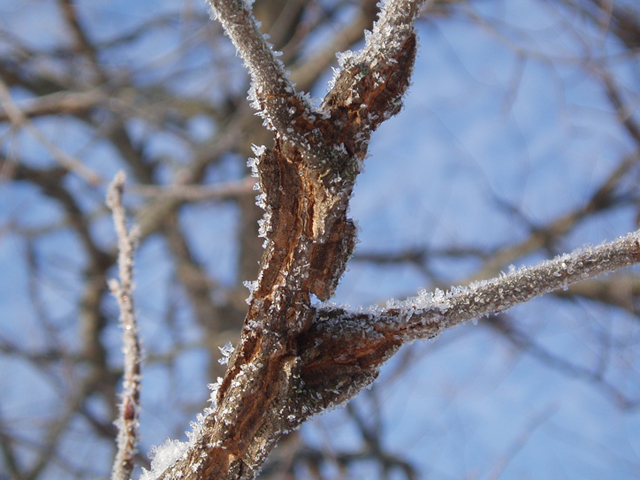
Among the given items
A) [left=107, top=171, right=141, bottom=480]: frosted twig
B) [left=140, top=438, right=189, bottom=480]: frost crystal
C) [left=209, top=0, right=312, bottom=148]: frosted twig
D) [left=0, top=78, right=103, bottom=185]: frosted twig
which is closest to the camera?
[left=209, top=0, right=312, bottom=148]: frosted twig

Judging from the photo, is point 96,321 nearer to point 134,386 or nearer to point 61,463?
point 61,463

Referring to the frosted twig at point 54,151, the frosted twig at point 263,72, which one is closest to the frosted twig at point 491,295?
the frosted twig at point 263,72

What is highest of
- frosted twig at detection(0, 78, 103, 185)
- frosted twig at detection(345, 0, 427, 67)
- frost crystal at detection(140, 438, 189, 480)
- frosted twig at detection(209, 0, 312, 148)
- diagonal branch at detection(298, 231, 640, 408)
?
frosted twig at detection(0, 78, 103, 185)

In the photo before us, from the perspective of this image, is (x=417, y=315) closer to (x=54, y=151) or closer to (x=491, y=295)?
(x=491, y=295)

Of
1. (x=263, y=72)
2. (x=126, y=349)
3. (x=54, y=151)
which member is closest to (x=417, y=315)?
(x=263, y=72)

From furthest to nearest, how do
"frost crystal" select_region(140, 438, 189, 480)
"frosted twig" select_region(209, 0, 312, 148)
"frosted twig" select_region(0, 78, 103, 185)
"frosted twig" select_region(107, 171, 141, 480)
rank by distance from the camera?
"frosted twig" select_region(0, 78, 103, 185) < "frosted twig" select_region(107, 171, 141, 480) < "frost crystal" select_region(140, 438, 189, 480) < "frosted twig" select_region(209, 0, 312, 148)

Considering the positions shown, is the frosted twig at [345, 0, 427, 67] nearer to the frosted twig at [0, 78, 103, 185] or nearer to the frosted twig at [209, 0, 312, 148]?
the frosted twig at [209, 0, 312, 148]

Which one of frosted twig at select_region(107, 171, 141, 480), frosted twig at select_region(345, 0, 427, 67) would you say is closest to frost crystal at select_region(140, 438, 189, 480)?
frosted twig at select_region(107, 171, 141, 480)

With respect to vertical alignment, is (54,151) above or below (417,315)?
above
